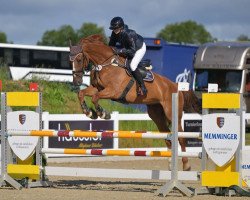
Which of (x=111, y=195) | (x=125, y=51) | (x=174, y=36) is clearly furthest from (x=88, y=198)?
(x=174, y=36)

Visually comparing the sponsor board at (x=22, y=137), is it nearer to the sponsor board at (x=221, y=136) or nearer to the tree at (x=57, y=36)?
the sponsor board at (x=221, y=136)

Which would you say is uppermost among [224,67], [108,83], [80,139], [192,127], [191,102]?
[224,67]

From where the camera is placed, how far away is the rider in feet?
40.4

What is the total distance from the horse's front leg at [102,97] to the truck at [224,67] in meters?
12.5

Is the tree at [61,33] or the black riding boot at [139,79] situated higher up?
the tree at [61,33]

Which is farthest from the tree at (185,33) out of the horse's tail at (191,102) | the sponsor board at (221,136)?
the sponsor board at (221,136)

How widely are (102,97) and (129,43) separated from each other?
921 mm

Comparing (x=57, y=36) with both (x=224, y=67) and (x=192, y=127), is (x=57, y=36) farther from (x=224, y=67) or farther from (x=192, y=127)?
(x=192, y=127)

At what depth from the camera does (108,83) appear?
12.6 metres

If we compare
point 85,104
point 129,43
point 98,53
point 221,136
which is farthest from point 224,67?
point 221,136

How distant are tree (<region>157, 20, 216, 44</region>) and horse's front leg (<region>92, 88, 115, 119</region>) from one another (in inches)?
2813

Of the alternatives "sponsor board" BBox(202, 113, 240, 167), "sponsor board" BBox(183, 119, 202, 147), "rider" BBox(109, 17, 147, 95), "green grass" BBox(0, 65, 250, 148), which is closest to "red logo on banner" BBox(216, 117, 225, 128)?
"sponsor board" BBox(202, 113, 240, 167)

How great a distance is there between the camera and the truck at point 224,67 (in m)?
25.0

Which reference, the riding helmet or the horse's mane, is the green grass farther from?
the riding helmet
